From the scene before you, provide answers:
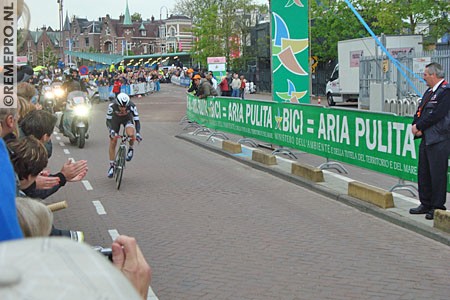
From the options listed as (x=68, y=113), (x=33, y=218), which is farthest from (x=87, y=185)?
(x=33, y=218)

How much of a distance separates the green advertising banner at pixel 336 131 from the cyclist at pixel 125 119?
315cm

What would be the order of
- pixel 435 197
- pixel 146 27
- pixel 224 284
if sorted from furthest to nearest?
pixel 146 27, pixel 435 197, pixel 224 284

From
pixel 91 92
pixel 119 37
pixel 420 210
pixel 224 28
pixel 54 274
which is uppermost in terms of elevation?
pixel 119 37

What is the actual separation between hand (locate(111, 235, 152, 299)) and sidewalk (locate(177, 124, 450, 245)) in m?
6.25

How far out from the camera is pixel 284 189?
39.2 ft

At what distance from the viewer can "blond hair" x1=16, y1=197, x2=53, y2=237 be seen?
1821 mm

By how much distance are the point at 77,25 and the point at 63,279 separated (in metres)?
178

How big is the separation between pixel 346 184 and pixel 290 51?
19.6 feet

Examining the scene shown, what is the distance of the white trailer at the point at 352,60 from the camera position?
110ft

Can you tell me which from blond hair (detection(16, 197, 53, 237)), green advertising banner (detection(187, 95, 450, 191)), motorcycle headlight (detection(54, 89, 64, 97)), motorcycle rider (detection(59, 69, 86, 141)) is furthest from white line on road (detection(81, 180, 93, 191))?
blond hair (detection(16, 197, 53, 237))

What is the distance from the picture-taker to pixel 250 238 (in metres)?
8.23

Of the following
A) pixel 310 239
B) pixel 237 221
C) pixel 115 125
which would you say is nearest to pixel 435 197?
pixel 310 239

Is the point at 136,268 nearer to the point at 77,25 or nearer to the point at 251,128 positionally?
the point at 251,128

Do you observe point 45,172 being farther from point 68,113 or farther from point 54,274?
point 68,113
